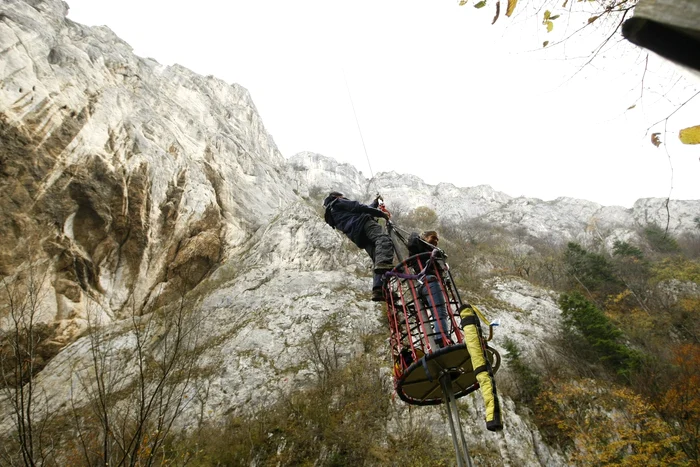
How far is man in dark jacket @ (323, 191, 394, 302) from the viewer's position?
5.10 meters

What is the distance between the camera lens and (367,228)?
580 centimetres

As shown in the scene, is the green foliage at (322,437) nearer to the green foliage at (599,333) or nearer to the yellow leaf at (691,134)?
the green foliage at (599,333)

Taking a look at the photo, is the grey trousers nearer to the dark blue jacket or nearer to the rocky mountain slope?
the dark blue jacket

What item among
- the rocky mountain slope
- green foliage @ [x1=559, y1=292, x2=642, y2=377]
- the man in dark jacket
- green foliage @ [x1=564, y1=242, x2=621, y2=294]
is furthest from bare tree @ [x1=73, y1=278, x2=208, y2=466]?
green foliage @ [x1=564, y1=242, x2=621, y2=294]

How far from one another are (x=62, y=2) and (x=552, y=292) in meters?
40.1

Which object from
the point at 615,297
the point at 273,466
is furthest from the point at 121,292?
the point at 615,297

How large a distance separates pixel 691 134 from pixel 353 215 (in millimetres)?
4980

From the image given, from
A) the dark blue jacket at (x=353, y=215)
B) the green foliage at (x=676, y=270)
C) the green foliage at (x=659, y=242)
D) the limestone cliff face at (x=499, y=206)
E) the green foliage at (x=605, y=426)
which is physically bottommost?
the green foliage at (x=605, y=426)

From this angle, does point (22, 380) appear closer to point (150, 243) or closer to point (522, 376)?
point (522, 376)

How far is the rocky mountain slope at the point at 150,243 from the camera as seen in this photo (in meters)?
14.1

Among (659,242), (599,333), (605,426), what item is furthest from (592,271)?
(605,426)

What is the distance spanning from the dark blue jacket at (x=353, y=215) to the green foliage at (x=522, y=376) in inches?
476

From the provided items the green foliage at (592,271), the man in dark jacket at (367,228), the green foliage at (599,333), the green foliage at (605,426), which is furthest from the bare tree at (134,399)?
the green foliage at (592,271)

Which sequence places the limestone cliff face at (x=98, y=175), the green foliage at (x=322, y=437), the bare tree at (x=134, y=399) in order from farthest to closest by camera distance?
the limestone cliff face at (x=98, y=175), the green foliage at (x=322, y=437), the bare tree at (x=134, y=399)
